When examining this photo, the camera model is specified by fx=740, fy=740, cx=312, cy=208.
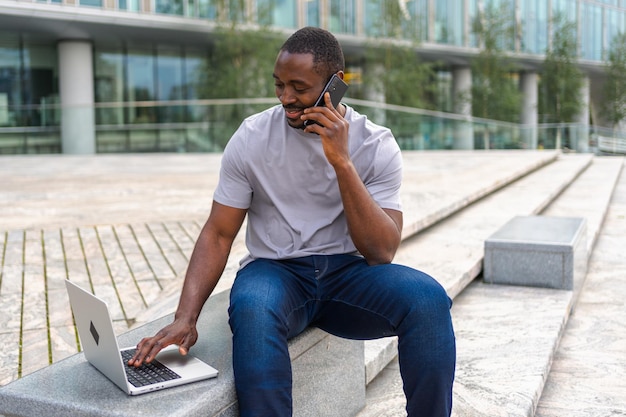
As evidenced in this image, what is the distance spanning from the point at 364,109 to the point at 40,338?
1757 cm

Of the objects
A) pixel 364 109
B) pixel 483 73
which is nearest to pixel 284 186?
pixel 364 109

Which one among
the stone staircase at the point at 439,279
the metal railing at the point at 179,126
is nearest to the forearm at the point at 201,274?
the stone staircase at the point at 439,279

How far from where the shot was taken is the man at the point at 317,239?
251cm

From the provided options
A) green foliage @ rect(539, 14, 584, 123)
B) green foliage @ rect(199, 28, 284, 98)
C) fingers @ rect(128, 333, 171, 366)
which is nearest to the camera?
fingers @ rect(128, 333, 171, 366)

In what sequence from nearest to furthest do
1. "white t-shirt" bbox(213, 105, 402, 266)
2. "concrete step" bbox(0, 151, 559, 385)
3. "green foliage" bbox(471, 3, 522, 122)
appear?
"white t-shirt" bbox(213, 105, 402, 266) < "concrete step" bbox(0, 151, 559, 385) < "green foliage" bbox(471, 3, 522, 122)

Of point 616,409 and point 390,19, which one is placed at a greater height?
point 390,19

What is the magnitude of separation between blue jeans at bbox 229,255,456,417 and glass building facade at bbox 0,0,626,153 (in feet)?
59.9

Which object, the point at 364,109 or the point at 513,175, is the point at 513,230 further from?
the point at 364,109

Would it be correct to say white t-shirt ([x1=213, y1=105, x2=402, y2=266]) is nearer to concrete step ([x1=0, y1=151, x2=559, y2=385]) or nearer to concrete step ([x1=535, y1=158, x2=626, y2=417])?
concrete step ([x1=535, y1=158, x2=626, y2=417])

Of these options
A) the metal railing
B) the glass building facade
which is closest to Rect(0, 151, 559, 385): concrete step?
the metal railing

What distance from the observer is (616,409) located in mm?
3484

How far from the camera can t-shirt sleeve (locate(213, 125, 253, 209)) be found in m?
2.94

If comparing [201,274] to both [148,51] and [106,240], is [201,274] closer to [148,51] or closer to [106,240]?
[106,240]

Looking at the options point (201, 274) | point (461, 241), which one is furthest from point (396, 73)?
point (201, 274)
